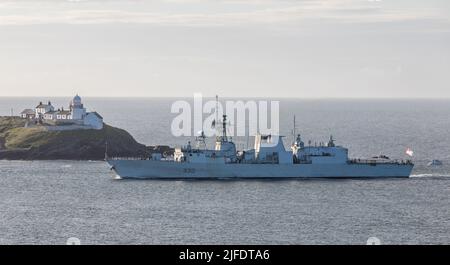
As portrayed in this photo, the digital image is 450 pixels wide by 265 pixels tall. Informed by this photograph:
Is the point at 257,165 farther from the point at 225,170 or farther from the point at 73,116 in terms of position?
the point at 73,116

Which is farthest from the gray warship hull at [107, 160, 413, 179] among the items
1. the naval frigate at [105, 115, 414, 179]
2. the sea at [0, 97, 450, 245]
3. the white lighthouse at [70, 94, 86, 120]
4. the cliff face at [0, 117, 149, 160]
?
the white lighthouse at [70, 94, 86, 120]

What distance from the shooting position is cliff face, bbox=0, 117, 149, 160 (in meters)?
95.3

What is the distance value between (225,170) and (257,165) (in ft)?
8.95

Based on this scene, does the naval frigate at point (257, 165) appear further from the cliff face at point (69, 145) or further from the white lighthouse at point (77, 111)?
the white lighthouse at point (77, 111)

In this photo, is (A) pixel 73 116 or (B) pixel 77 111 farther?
(A) pixel 73 116

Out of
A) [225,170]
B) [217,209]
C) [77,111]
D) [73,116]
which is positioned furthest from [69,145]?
[217,209]

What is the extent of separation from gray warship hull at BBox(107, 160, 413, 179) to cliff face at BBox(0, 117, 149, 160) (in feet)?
65.1

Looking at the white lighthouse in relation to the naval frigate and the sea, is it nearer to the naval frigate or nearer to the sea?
Result: the sea

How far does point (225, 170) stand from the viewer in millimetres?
74625

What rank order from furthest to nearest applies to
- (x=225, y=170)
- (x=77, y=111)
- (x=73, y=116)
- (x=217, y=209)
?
(x=73, y=116), (x=77, y=111), (x=225, y=170), (x=217, y=209)

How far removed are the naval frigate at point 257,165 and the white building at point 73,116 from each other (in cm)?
2911

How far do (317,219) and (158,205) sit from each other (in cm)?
1168

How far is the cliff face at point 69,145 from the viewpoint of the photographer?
313 ft
